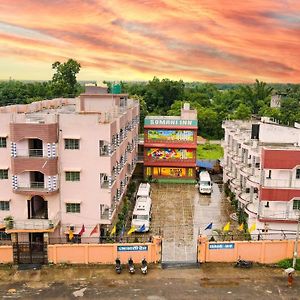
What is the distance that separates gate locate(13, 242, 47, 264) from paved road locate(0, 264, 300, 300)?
0.96 meters

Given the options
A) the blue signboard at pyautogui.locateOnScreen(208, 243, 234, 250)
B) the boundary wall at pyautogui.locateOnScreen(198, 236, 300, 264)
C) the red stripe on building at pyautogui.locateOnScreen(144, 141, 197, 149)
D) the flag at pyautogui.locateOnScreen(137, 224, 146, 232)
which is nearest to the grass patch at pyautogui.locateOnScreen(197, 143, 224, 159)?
the red stripe on building at pyautogui.locateOnScreen(144, 141, 197, 149)

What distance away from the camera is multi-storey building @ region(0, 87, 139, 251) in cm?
2497

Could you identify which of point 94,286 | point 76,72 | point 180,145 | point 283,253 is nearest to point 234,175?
point 180,145

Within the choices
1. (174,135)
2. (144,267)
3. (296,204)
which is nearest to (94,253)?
(144,267)

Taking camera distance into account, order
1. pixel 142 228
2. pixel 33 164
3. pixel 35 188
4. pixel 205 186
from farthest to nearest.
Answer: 1. pixel 205 186
2. pixel 142 228
3. pixel 35 188
4. pixel 33 164

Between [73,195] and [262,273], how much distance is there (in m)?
12.1

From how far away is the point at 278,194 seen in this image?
2528 cm

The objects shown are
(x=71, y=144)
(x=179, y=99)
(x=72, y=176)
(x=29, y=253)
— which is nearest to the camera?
(x=29, y=253)

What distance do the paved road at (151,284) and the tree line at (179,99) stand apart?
48011 millimetres

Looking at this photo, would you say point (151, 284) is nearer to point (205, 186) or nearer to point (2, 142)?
point (2, 142)

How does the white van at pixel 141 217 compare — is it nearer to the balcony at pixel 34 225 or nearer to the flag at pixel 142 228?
the flag at pixel 142 228

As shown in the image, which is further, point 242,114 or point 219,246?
point 242,114

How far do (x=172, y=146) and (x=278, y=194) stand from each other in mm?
18585

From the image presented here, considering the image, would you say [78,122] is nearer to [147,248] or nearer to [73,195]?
[73,195]
